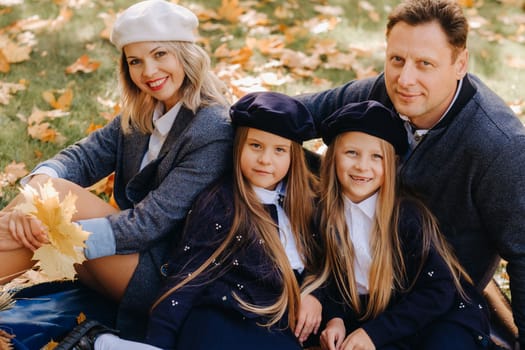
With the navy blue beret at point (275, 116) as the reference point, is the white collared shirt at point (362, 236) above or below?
below

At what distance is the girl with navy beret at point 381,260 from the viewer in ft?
7.95


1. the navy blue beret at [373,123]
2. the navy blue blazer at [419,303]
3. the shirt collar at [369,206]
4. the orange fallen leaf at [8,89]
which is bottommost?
the orange fallen leaf at [8,89]

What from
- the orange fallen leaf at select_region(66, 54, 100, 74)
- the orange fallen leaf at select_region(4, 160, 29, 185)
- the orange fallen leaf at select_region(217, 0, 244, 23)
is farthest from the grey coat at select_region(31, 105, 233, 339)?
the orange fallen leaf at select_region(217, 0, 244, 23)

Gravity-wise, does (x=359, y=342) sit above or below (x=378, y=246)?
below

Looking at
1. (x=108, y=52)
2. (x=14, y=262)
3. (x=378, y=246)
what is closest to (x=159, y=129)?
(x=14, y=262)

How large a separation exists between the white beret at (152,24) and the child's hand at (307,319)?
3.86 feet

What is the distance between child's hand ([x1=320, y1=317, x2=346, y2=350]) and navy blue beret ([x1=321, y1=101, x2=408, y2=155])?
727 millimetres

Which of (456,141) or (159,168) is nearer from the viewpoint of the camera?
(456,141)

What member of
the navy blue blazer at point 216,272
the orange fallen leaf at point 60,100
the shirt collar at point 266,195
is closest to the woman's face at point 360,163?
the shirt collar at point 266,195

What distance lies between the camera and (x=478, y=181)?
2.47m

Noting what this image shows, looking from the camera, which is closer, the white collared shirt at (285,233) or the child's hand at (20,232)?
the child's hand at (20,232)

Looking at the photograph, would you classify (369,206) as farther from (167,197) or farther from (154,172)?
(154,172)

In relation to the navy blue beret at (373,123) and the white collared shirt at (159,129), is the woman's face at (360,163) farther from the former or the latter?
the white collared shirt at (159,129)

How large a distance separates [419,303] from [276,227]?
61cm
